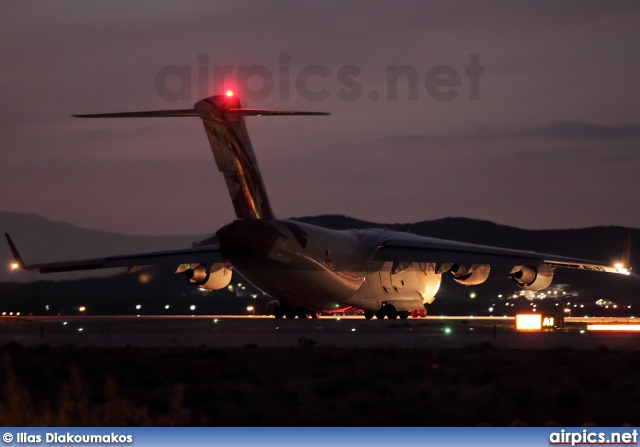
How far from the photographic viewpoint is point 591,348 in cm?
2628

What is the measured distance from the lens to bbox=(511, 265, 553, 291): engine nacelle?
4166 cm

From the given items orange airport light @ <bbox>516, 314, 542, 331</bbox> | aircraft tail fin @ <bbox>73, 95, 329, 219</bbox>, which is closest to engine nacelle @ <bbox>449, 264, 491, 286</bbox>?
orange airport light @ <bbox>516, 314, 542, 331</bbox>

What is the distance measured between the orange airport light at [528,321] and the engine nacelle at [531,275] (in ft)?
14.2

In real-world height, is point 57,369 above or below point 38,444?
above

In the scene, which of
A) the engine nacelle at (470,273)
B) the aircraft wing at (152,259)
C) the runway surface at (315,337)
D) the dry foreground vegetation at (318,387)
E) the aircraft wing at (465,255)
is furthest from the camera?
the engine nacelle at (470,273)

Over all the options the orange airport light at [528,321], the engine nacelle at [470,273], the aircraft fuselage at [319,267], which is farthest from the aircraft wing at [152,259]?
the orange airport light at [528,321]

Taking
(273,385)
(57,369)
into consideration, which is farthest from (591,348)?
(57,369)

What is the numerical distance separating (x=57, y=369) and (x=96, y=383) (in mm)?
2582

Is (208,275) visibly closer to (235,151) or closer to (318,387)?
(235,151)

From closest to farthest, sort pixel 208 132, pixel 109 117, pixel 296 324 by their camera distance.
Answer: pixel 109 117, pixel 208 132, pixel 296 324

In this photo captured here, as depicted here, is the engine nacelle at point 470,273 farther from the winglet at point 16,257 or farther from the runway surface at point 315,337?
the winglet at point 16,257

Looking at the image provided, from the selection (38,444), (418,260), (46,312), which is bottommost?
(38,444)

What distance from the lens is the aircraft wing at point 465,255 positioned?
128 ft

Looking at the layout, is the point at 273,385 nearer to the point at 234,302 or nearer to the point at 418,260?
the point at 418,260
